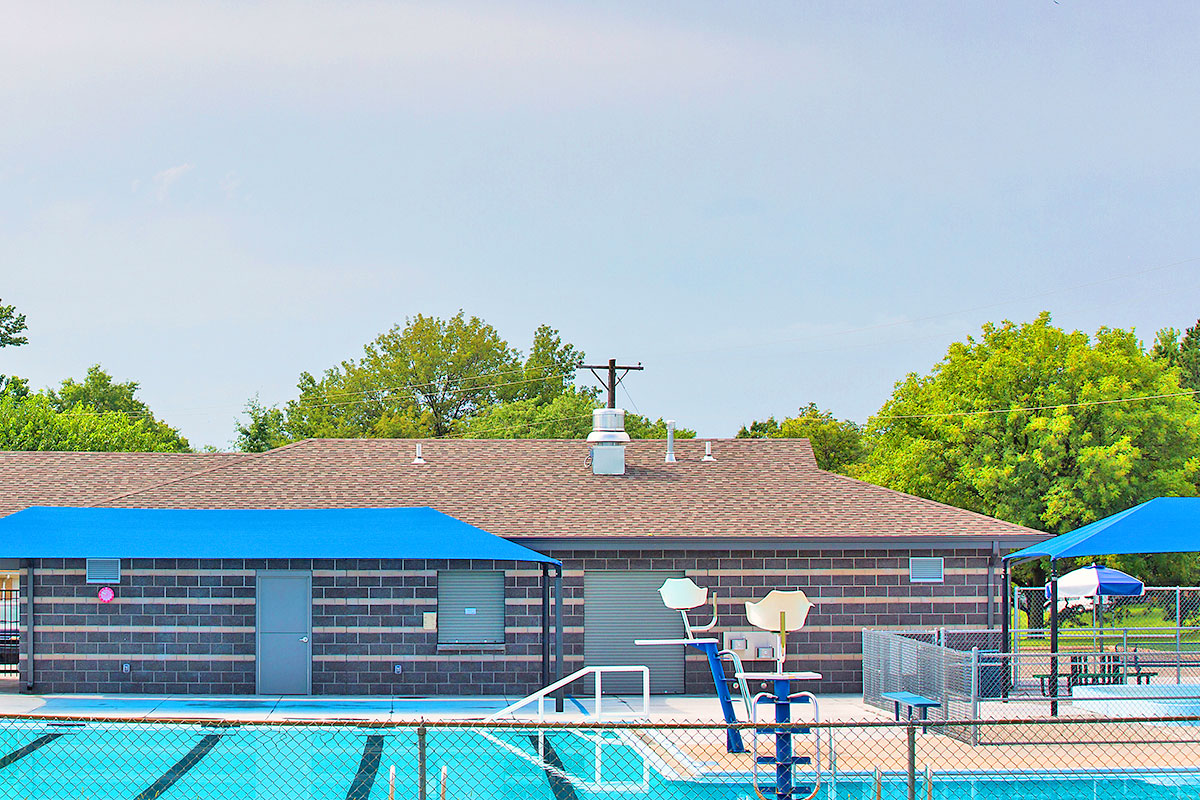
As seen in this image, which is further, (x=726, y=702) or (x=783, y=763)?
(x=726, y=702)

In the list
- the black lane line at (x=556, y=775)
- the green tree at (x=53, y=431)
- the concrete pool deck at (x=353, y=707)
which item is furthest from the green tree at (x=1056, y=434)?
the green tree at (x=53, y=431)

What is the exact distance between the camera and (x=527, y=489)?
2559 centimetres

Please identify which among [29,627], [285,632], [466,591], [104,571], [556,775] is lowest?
[556,775]

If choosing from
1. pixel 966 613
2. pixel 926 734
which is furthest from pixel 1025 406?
pixel 926 734

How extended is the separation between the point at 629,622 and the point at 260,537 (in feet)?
22.0

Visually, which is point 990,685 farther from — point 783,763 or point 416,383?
point 416,383

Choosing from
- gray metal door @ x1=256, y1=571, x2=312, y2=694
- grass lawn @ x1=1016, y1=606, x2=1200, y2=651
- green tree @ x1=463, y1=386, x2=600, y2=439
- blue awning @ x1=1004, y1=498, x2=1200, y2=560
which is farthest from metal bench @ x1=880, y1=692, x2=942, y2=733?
green tree @ x1=463, y1=386, x2=600, y2=439

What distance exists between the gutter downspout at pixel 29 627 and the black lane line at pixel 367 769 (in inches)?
302

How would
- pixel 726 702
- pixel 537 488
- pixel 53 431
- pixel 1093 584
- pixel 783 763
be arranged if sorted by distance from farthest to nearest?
pixel 53 431 → pixel 537 488 → pixel 1093 584 → pixel 726 702 → pixel 783 763

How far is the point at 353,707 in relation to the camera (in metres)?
21.0

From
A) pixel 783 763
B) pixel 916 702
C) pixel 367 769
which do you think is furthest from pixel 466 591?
pixel 783 763

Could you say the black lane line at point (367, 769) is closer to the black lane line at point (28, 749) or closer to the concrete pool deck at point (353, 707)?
the concrete pool deck at point (353, 707)

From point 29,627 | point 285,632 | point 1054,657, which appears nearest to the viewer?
point 1054,657

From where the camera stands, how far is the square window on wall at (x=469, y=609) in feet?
74.8
